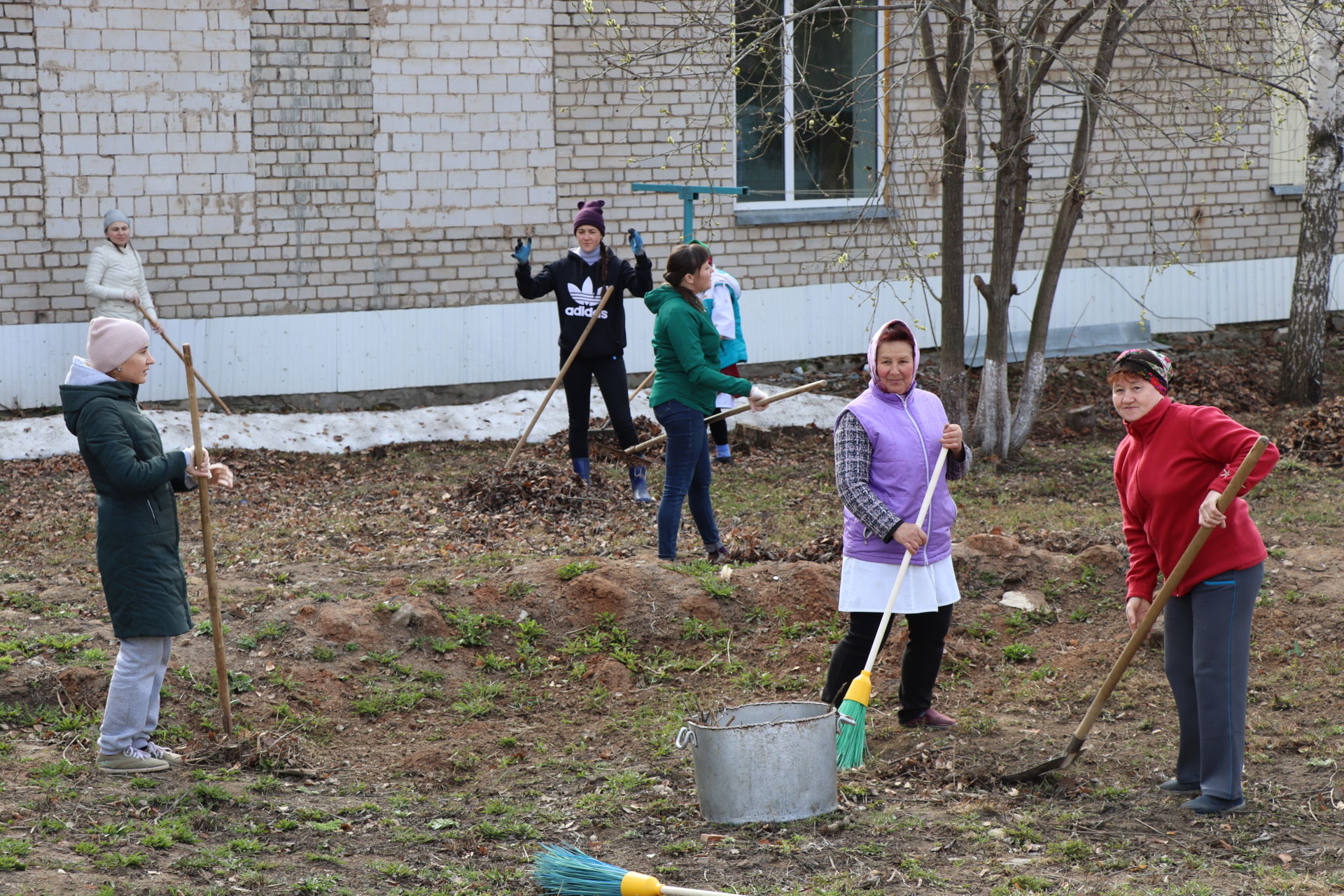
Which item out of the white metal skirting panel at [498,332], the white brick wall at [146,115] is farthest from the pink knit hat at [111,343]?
the white brick wall at [146,115]

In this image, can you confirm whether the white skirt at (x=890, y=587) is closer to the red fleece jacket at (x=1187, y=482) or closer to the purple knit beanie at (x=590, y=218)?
the red fleece jacket at (x=1187, y=482)

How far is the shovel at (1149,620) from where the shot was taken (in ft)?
11.8

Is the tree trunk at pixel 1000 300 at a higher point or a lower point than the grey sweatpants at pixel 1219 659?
higher

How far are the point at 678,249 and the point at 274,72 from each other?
654 centimetres

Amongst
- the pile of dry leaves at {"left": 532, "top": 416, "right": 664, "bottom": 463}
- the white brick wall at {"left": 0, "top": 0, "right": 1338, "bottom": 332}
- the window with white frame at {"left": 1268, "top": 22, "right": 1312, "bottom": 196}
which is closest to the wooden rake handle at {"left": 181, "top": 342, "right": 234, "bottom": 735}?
the pile of dry leaves at {"left": 532, "top": 416, "right": 664, "bottom": 463}

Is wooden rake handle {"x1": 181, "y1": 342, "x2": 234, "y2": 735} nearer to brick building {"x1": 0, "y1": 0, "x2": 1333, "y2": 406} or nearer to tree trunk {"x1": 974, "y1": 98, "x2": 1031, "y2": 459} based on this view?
brick building {"x1": 0, "y1": 0, "x2": 1333, "y2": 406}

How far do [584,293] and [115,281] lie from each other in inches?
178

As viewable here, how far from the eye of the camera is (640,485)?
8.67 metres

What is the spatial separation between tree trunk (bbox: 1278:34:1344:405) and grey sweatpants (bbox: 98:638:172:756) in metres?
10.8

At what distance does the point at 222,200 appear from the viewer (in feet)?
37.2

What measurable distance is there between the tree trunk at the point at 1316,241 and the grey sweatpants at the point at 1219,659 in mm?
9147

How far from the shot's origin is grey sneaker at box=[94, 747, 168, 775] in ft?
14.3

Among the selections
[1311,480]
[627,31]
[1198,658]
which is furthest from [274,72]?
[1198,658]

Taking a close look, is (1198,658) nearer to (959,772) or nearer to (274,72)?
(959,772)
